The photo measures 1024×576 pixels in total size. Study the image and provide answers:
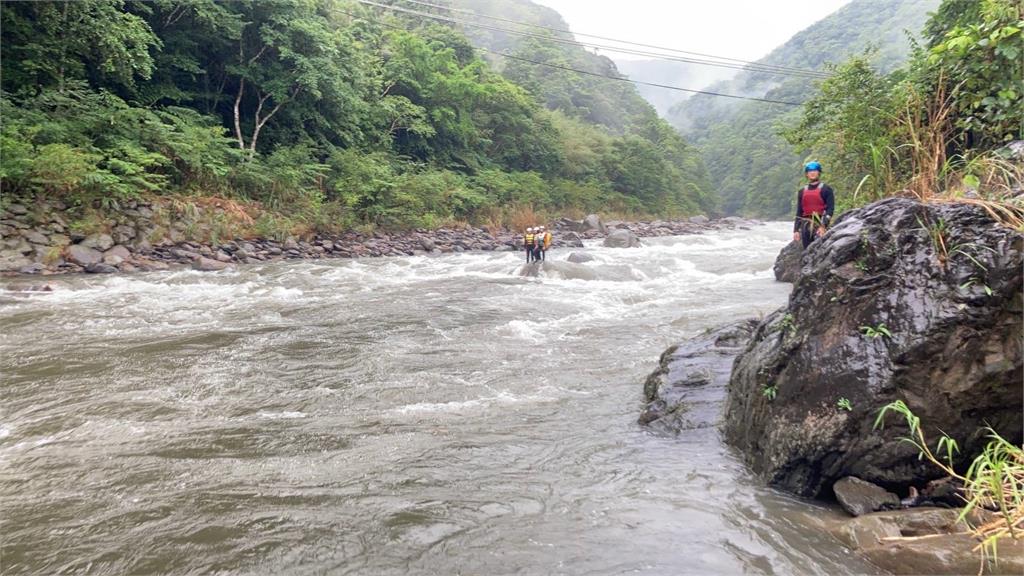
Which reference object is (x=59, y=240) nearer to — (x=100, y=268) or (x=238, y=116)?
(x=100, y=268)

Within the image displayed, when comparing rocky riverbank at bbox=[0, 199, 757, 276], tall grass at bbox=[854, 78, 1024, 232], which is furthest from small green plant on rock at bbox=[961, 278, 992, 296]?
rocky riverbank at bbox=[0, 199, 757, 276]

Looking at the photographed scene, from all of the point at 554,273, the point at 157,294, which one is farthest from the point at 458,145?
the point at 157,294

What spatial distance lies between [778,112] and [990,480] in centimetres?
8841

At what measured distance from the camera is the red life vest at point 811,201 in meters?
6.35

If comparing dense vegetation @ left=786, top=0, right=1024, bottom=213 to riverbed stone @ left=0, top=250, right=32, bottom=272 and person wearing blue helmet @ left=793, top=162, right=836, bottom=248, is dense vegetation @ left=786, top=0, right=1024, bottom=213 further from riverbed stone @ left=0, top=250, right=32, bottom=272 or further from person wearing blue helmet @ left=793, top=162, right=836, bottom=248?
riverbed stone @ left=0, top=250, right=32, bottom=272

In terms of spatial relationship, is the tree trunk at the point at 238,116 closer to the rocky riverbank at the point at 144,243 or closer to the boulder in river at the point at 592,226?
the rocky riverbank at the point at 144,243

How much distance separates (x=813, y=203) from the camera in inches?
252

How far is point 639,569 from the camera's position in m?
2.73

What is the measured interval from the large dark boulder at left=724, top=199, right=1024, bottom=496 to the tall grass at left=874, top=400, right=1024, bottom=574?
0.21 feet

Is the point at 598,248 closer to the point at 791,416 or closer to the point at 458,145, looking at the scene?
the point at 458,145

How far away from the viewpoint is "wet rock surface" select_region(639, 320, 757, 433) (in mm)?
4594

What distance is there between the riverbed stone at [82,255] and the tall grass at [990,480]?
578 inches

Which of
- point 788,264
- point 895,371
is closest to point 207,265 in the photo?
point 788,264

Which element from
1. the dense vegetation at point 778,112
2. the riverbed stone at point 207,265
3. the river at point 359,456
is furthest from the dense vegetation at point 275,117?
the dense vegetation at point 778,112
